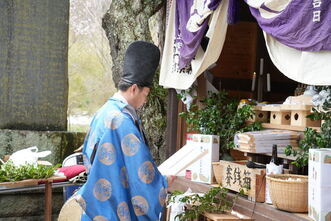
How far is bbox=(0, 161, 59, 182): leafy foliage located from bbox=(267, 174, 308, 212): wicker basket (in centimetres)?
351

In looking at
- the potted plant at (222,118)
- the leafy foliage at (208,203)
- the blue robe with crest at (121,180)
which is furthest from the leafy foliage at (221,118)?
the blue robe with crest at (121,180)

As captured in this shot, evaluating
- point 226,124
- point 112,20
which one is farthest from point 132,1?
point 226,124

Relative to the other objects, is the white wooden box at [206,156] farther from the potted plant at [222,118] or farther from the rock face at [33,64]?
the rock face at [33,64]

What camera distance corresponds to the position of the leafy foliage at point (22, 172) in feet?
22.3

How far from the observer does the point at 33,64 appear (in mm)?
10289

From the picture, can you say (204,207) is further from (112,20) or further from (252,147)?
(112,20)

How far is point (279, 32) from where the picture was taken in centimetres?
505

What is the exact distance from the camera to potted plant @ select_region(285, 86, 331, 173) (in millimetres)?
4875

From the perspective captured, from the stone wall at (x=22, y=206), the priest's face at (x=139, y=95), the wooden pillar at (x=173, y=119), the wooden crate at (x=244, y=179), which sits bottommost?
the stone wall at (x=22, y=206)

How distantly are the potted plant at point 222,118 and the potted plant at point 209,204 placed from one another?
780 mm

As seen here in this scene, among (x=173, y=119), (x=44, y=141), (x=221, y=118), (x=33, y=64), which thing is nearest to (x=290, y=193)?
(x=221, y=118)

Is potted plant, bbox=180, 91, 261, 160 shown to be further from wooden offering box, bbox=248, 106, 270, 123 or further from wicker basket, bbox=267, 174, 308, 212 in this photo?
wicker basket, bbox=267, 174, 308, 212

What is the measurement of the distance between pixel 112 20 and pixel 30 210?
14.2 feet

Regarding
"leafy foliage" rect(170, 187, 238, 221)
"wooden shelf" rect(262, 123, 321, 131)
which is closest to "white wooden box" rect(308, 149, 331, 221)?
"wooden shelf" rect(262, 123, 321, 131)
